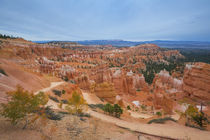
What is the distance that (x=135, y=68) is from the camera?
72.6 metres

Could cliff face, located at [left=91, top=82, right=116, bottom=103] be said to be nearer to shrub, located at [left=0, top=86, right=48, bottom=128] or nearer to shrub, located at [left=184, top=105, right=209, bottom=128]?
shrub, located at [left=184, top=105, right=209, bottom=128]

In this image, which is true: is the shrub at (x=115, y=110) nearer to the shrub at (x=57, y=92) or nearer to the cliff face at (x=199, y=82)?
the shrub at (x=57, y=92)

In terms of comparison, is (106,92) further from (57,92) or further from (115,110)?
(115,110)

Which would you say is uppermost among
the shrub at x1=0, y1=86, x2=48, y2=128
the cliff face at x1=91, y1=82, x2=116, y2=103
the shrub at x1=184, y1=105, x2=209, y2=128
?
the shrub at x1=0, y1=86, x2=48, y2=128

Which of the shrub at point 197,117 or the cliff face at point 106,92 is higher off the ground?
the shrub at point 197,117

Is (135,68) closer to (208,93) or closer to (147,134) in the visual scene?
(208,93)

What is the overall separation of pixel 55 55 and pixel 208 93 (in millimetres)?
82611

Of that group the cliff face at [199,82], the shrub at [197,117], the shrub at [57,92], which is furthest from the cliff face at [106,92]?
the cliff face at [199,82]

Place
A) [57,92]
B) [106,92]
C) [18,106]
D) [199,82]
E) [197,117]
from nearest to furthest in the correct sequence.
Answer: [18,106] < [197,117] < [57,92] < [199,82] < [106,92]

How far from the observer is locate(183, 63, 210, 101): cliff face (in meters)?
25.9

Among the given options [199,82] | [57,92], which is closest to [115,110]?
[57,92]

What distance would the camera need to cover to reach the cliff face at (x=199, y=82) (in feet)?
85.1

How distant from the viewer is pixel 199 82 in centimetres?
2709

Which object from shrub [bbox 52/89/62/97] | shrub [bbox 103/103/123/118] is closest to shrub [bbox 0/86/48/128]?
shrub [bbox 103/103/123/118]
